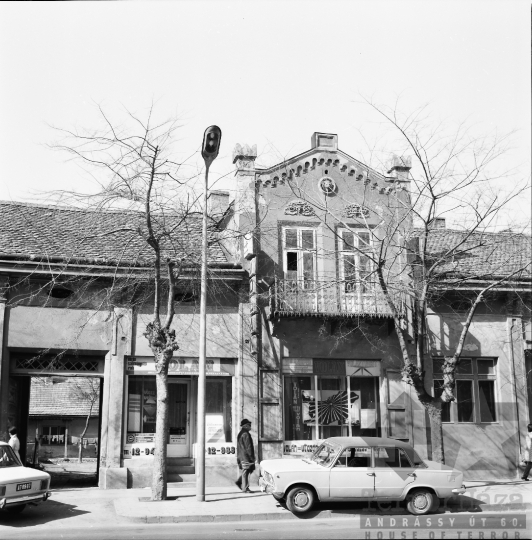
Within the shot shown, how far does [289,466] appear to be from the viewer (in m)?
13.5

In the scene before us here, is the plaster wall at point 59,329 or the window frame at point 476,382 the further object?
the window frame at point 476,382

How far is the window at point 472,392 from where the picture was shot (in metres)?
18.9

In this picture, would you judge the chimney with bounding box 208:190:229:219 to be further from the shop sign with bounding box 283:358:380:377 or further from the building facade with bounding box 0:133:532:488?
the shop sign with bounding box 283:358:380:377

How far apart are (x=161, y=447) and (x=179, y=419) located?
3.55 meters

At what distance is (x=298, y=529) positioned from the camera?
12.2 metres

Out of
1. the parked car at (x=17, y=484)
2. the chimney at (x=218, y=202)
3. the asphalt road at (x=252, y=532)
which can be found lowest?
the asphalt road at (x=252, y=532)

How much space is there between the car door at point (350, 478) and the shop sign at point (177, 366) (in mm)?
5269

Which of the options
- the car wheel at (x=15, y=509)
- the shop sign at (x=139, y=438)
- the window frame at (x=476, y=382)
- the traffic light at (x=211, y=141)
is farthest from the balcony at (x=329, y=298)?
the car wheel at (x=15, y=509)

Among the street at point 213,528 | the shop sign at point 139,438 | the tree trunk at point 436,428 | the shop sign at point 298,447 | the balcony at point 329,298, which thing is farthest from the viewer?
the balcony at point 329,298

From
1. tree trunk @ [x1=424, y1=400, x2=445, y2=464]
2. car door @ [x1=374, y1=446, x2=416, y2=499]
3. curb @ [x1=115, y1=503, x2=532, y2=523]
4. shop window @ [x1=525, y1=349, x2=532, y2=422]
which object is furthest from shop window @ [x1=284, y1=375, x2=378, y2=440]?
shop window @ [x1=525, y1=349, x2=532, y2=422]

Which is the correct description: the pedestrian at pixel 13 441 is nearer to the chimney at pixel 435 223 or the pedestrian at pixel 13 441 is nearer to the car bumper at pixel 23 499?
the car bumper at pixel 23 499

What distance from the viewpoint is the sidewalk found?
13.0m

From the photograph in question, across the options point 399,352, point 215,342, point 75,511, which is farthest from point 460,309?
point 75,511

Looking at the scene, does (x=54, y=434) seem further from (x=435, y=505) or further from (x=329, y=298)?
(x=435, y=505)
